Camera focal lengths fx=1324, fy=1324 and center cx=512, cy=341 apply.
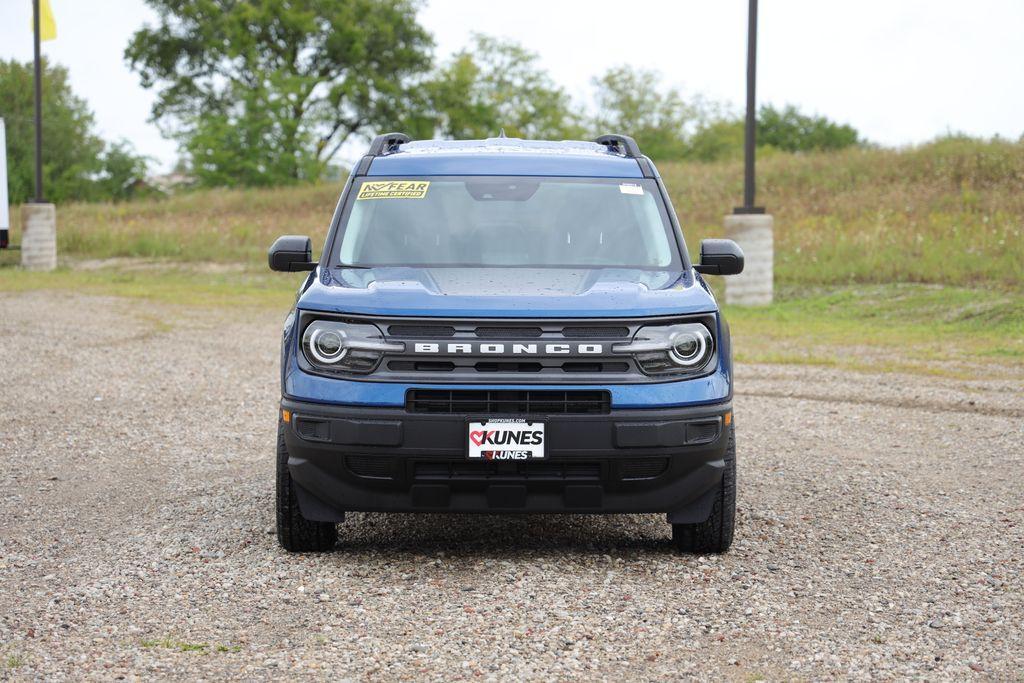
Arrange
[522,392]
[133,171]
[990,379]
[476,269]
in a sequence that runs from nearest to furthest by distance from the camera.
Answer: [522,392]
[476,269]
[990,379]
[133,171]

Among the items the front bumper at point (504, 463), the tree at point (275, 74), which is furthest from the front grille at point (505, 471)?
the tree at point (275, 74)

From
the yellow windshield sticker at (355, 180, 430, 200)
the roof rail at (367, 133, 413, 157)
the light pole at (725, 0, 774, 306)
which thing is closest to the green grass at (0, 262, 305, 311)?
the light pole at (725, 0, 774, 306)

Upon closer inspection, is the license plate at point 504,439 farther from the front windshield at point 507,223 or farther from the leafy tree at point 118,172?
the leafy tree at point 118,172

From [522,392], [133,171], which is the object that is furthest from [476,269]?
[133,171]

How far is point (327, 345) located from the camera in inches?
220

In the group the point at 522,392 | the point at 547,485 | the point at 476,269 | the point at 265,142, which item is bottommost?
the point at 547,485

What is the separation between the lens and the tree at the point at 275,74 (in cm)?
5678

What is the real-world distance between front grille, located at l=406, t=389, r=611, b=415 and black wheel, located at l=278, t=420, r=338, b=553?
688 mm

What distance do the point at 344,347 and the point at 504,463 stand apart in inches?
32.6

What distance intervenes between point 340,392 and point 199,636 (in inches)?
47.1

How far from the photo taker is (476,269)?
6.29 metres

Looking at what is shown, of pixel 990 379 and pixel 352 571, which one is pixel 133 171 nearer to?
pixel 990 379

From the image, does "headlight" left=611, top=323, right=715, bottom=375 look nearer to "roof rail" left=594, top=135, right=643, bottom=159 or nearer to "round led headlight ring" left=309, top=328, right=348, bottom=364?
"round led headlight ring" left=309, top=328, right=348, bottom=364

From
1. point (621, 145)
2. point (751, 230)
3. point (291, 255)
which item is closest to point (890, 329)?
point (751, 230)
